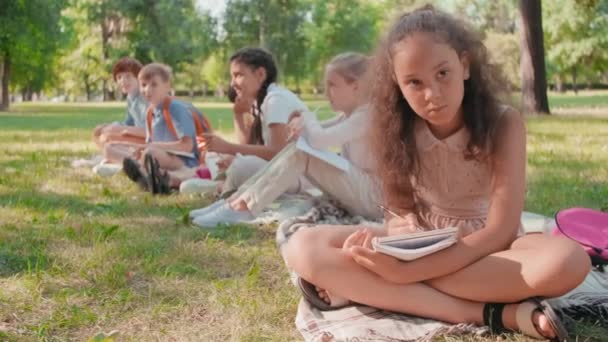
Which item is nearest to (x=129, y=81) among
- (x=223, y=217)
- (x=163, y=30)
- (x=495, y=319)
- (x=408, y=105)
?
(x=223, y=217)

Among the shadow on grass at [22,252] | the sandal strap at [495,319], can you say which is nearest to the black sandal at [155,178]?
the shadow on grass at [22,252]

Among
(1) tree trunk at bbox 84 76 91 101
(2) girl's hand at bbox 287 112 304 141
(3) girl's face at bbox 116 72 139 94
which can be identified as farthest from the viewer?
(1) tree trunk at bbox 84 76 91 101

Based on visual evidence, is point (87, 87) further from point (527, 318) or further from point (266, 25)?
point (527, 318)

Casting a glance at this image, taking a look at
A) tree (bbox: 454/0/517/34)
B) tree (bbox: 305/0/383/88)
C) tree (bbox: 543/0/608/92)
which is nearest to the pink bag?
tree (bbox: 543/0/608/92)

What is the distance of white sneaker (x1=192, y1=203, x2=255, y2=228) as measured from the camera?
4477 mm

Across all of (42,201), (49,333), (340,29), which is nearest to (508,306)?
(49,333)

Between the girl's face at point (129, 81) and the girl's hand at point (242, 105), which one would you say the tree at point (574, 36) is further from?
the girl's hand at point (242, 105)

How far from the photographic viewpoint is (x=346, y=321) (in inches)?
102

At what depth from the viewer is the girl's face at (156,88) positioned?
20.7 ft

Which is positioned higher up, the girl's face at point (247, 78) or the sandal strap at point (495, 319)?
the girl's face at point (247, 78)

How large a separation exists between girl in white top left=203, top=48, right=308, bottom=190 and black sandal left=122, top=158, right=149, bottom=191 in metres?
0.93

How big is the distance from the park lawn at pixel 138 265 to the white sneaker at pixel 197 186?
19 centimetres

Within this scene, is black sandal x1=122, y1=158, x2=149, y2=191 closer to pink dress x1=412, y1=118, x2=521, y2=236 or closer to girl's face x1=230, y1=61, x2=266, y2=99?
girl's face x1=230, y1=61, x2=266, y2=99

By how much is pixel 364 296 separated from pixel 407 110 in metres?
0.71
